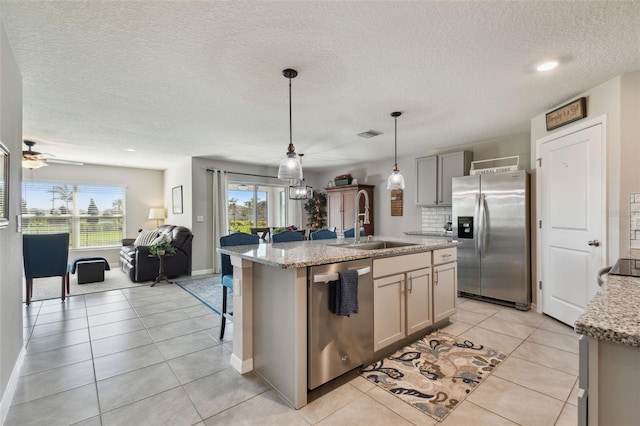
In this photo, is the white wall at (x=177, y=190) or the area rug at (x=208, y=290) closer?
the area rug at (x=208, y=290)

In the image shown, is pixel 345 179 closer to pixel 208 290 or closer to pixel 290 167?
pixel 208 290

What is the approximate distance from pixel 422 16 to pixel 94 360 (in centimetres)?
359

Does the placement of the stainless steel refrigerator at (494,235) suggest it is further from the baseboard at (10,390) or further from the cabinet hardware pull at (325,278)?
the baseboard at (10,390)

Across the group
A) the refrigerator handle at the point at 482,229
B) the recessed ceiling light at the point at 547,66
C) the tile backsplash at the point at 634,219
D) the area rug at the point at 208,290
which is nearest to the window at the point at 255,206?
the area rug at the point at 208,290

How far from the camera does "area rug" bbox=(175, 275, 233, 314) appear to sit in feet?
13.0

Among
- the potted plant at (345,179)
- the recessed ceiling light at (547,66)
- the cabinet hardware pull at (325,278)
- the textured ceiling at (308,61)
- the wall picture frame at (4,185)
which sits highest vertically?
the textured ceiling at (308,61)

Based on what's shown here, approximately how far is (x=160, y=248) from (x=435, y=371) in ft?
15.3

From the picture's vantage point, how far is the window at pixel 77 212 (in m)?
6.13

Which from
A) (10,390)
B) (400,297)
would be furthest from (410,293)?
(10,390)

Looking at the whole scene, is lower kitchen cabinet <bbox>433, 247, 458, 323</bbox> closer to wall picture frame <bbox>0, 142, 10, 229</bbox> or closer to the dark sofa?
wall picture frame <bbox>0, 142, 10, 229</bbox>

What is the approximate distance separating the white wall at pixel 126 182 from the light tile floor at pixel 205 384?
4.15 metres

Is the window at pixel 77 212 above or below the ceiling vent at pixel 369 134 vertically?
below

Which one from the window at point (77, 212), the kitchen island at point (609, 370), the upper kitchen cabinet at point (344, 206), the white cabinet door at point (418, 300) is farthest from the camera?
the upper kitchen cabinet at point (344, 206)

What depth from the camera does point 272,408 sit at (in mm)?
1835
